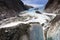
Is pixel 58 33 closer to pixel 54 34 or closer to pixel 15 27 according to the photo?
pixel 54 34

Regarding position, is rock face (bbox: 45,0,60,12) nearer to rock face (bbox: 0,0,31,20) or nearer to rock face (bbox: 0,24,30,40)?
rock face (bbox: 0,0,31,20)

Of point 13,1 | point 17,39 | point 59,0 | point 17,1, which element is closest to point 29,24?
point 17,39

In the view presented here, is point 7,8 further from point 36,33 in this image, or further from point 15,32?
point 15,32

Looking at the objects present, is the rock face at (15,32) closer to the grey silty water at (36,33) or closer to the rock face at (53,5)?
the grey silty water at (36,33)

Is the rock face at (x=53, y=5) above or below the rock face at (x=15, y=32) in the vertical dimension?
below

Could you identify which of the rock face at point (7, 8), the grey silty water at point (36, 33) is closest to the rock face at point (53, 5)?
the rock face at point (7, 8)

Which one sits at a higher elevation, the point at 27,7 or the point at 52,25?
the point at 52,25

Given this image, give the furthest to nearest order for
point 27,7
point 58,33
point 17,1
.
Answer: point 27,7 → point 17,1 → point 58,33

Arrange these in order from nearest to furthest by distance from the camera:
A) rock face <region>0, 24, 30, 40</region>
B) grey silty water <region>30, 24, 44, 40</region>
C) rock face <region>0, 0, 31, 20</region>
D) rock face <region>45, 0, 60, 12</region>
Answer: rock face <region>0, 24, 30, 40</region>, grey silty water <region>30, 24, 44, 40</region>, rock face <region>0, 0, 31, 20</region>, rock face <region>45, 0, 60, 12</region>

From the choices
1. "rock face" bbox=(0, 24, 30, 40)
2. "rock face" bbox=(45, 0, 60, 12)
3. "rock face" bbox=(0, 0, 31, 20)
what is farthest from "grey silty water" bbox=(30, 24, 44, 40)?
"rock face" bbox=(45, 0, 60, 12)

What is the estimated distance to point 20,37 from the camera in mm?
4688

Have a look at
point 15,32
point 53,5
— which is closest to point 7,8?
point 53,5

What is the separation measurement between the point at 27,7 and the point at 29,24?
7.96 metres

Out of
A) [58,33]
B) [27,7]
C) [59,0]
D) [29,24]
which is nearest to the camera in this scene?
[58,33]
